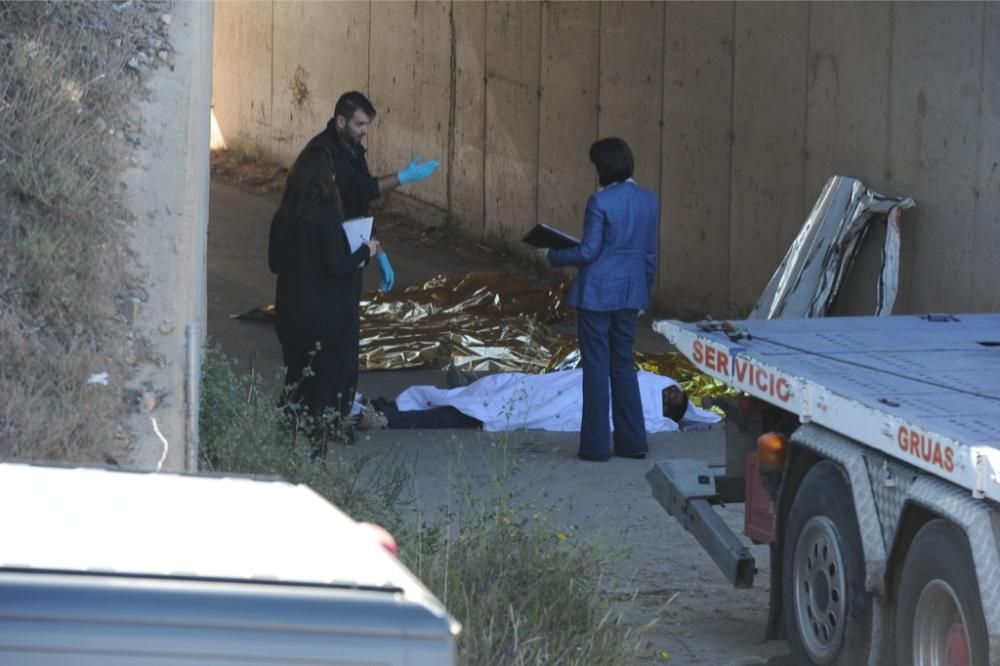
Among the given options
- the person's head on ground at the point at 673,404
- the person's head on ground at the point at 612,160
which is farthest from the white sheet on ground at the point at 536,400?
the person's head on ground at the point at 612,160

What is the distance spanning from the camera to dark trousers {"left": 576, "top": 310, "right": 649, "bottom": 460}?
879 cm

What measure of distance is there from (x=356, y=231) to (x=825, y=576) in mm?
3966

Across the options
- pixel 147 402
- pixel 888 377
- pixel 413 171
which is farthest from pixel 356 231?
pixel 888 377

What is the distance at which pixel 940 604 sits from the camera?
14.4ft

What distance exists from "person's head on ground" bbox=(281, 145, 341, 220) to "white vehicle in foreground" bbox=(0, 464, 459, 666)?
230 inches

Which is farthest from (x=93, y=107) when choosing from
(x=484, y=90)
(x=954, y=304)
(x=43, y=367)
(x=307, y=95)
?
(x=307, y=95)

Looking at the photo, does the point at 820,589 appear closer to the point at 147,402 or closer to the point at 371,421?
the point at 147,402

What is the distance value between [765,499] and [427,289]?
27.0 ft

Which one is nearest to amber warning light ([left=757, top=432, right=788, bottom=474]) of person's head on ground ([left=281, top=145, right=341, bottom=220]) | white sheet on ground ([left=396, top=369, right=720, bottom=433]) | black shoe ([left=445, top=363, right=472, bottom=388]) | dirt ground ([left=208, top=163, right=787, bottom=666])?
dirt ground ([left=208, top=163, right=787, bottom=666])

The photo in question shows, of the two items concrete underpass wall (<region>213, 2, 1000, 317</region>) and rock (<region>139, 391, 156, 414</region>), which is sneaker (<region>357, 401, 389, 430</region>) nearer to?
concrete underpass wall (<region>213, 2, 1000, 317</region>)

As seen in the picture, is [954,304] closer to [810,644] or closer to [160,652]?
[810,644]

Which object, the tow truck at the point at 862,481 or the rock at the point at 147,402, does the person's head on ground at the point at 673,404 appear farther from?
the rock at the point at 147,402

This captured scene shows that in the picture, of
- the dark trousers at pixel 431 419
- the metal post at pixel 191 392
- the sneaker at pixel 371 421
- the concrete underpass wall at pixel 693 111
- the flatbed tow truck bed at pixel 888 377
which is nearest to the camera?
the flatbed tow truck bed at pixel 888 377

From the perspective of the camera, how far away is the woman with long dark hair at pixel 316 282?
8.23 m
